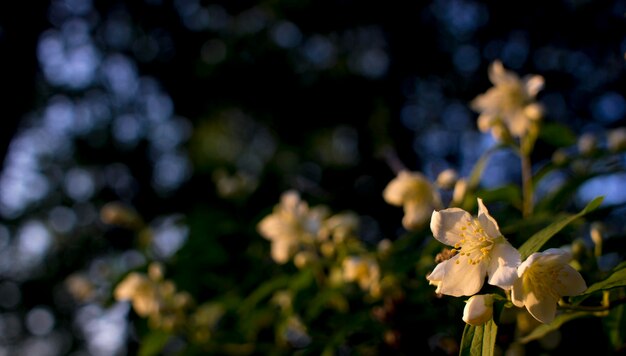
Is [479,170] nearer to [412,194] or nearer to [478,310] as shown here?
[412,194]

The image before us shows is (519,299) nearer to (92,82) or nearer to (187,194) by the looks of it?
(187,194)

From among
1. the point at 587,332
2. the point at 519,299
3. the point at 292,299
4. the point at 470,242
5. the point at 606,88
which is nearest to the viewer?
the point at 519,299

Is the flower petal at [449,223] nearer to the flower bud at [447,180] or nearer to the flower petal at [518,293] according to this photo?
the flower petal at [518,293]

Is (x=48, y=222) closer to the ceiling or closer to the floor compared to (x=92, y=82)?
closer to the floor

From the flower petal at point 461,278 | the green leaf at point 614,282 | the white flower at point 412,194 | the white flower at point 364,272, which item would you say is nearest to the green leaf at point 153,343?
the white flower at point 364,272

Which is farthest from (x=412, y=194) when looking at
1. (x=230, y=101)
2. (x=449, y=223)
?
(x=230, y=101)

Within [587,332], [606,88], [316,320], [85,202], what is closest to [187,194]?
[85,202]
